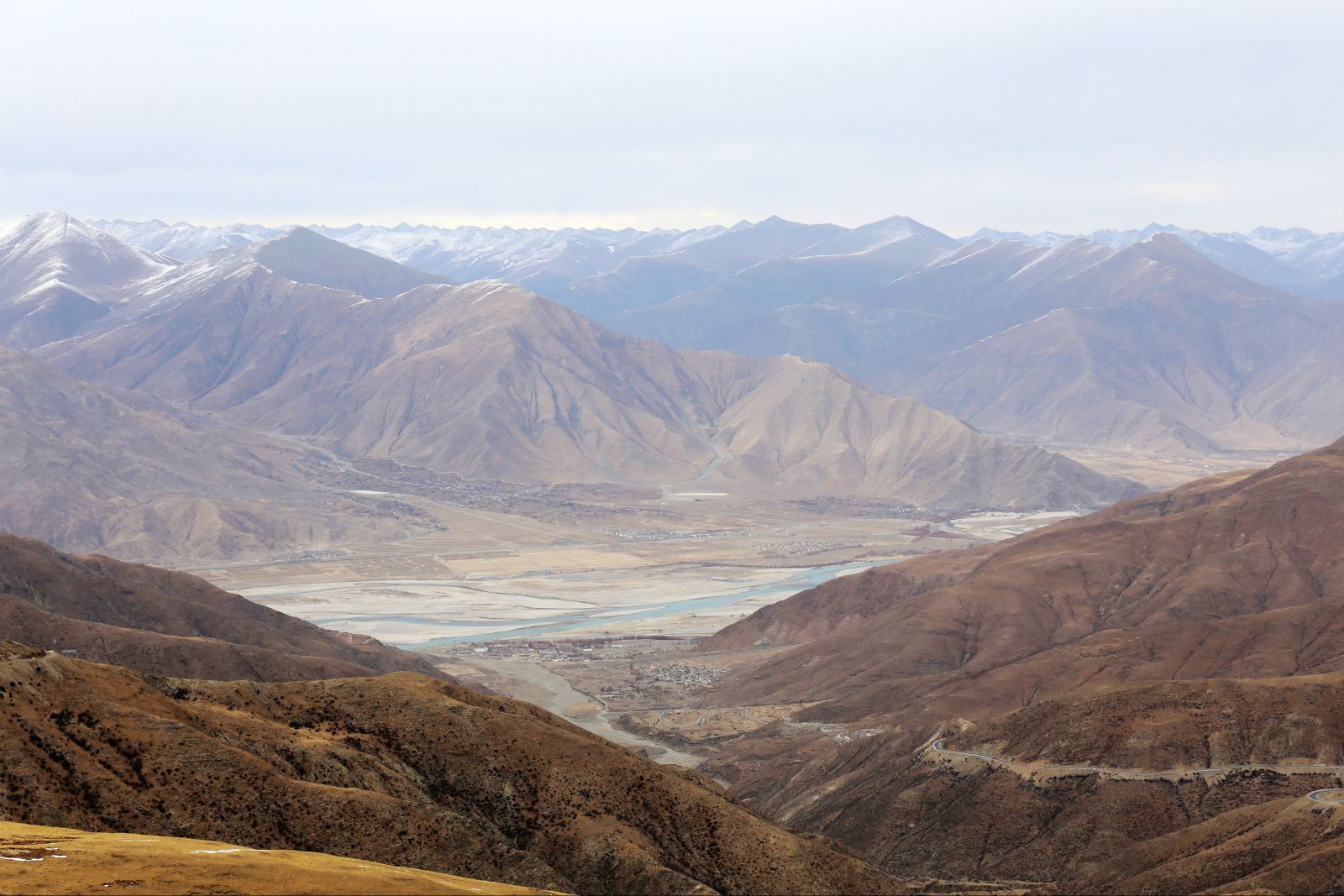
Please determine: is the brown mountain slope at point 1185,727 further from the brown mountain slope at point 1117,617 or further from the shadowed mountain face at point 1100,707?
the brown mountain slope at point 1117,617

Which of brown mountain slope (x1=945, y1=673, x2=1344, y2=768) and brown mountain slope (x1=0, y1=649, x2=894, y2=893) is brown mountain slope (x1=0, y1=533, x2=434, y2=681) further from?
brown mountain slope (x1=945, y1=673, x2=1344, y2=768)

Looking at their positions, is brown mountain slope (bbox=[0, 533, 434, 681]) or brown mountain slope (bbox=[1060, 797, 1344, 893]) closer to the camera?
brown mountain slope (bbox=[1060, 797, 1344, 893])

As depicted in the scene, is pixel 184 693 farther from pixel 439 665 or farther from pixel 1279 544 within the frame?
pixel 1279 544

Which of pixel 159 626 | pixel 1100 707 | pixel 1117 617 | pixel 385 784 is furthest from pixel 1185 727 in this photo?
pixel 159 626

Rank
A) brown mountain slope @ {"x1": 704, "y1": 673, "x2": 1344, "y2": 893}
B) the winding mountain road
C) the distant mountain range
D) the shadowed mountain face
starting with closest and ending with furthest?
the distant mountain range → brown mountain slope @ {"x1": 704, "y1": 673, "x2": 1344, "y2": 893} → the shadowed mountain face → the winding mountain road

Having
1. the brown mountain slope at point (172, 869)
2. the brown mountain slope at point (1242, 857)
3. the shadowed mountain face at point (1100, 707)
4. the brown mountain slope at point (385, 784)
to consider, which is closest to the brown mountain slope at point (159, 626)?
the shadowed mountain face at point (1100, 707)

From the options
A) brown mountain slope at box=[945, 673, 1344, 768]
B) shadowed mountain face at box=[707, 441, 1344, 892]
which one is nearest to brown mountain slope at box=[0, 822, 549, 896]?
shadowed mountain face at box=[707, 441, 1344, 892]
